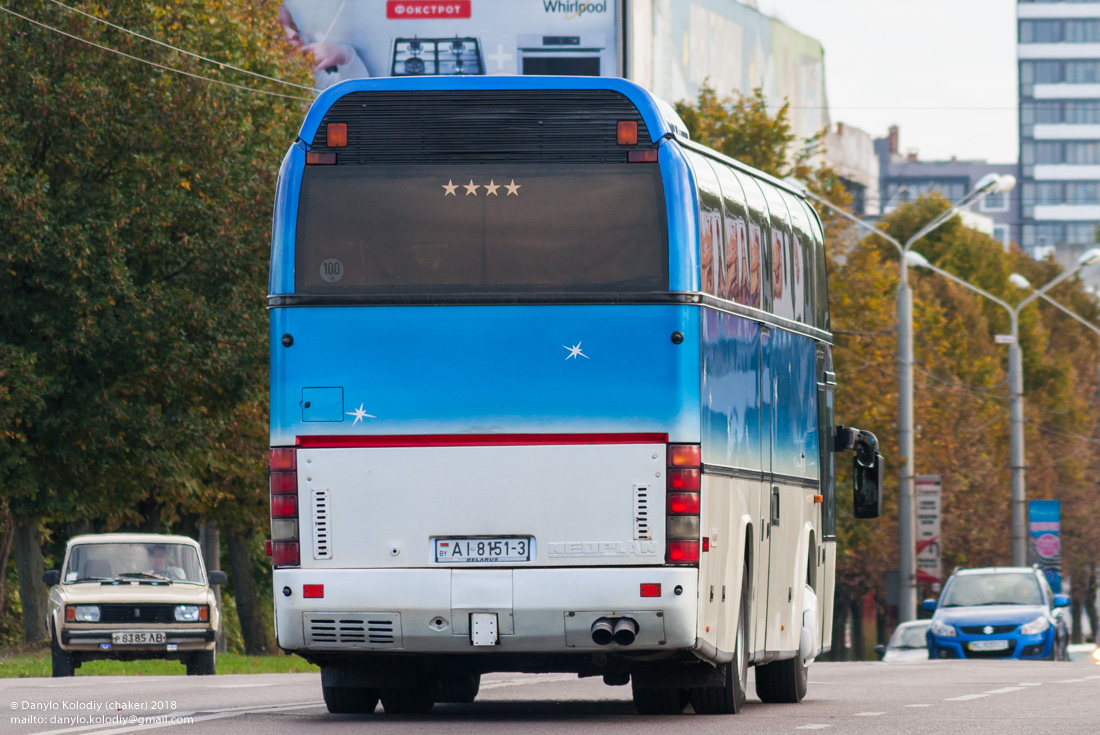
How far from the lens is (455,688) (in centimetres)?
1695

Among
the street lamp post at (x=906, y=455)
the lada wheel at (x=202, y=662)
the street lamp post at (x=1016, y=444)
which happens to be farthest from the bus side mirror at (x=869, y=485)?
the street lamp post at (x=1016, y=444)

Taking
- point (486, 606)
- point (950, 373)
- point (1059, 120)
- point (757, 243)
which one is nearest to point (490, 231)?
point (486, 606)

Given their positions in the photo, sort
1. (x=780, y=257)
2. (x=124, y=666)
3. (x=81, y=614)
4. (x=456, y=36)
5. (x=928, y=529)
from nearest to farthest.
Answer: (x=780, y=257) → (x=81, y=614) → (x=124, y=666) → (x=928, y=529) → (x=456, y=36)

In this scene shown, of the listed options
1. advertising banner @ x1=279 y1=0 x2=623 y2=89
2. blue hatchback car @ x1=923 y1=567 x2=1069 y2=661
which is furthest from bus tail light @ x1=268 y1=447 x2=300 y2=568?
advertising banner @ x1=279 y1=0 x2=623 y2=89

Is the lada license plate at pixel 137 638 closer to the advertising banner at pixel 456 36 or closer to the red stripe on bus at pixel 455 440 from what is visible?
the red stripe on bus at pixel 455 440

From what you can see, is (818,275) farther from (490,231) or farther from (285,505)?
(285,505)

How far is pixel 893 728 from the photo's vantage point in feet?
46.9

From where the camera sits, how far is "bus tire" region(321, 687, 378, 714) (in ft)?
50.4

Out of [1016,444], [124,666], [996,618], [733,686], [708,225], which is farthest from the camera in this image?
[1016,444]

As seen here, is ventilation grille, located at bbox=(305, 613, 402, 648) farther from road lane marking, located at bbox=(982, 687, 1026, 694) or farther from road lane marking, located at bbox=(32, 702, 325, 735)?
road lane marking, located at bbox=(982, 687, 1026, 694)

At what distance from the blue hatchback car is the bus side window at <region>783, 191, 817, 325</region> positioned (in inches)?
687

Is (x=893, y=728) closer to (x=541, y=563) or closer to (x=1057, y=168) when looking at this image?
(x=541, y=563)

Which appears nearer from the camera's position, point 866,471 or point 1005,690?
point 866,471

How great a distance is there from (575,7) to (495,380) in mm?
52743
